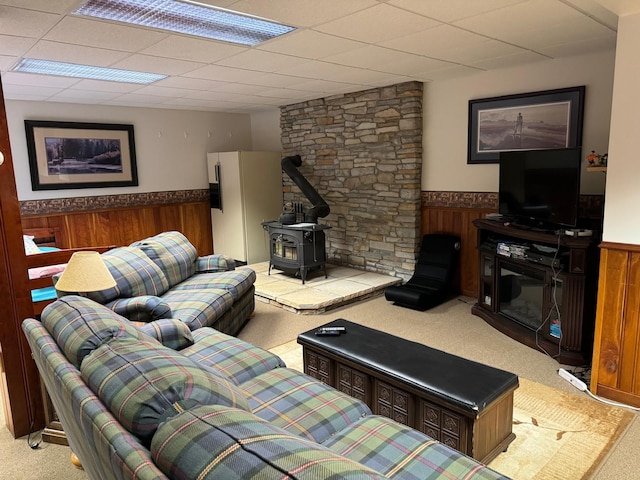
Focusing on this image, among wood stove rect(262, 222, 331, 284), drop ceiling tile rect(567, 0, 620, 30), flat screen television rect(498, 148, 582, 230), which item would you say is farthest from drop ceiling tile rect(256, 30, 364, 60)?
wood stove rect(262, 222, 331, 284)

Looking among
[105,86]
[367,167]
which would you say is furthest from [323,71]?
[105,86]

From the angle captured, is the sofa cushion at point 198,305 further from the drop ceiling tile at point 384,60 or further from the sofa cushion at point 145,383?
the drop ceiling tile at point 384,60

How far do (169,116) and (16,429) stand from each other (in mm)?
5180

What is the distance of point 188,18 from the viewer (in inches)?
112

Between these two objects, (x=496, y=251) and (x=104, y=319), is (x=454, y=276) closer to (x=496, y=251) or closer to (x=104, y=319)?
(x=496, y=251)

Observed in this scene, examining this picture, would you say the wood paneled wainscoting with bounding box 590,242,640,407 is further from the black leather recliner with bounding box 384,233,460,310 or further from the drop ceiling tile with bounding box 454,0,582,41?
the black leather recliner with bounding box 384,233,460,310

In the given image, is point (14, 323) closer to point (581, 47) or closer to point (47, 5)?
point (47, 5)

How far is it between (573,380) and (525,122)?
8.19 ft

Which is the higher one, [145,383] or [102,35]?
[102,35]

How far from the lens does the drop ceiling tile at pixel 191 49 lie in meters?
3.25

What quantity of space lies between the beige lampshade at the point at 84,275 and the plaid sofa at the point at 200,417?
0.31 metres

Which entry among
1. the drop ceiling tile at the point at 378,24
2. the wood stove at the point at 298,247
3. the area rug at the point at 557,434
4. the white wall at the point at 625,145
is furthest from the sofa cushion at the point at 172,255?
the white wall at the point at 625,145

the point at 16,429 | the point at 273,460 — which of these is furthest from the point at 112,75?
the point at 273,460

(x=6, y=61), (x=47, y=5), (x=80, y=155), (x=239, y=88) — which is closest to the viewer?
(x=47, y=5)
